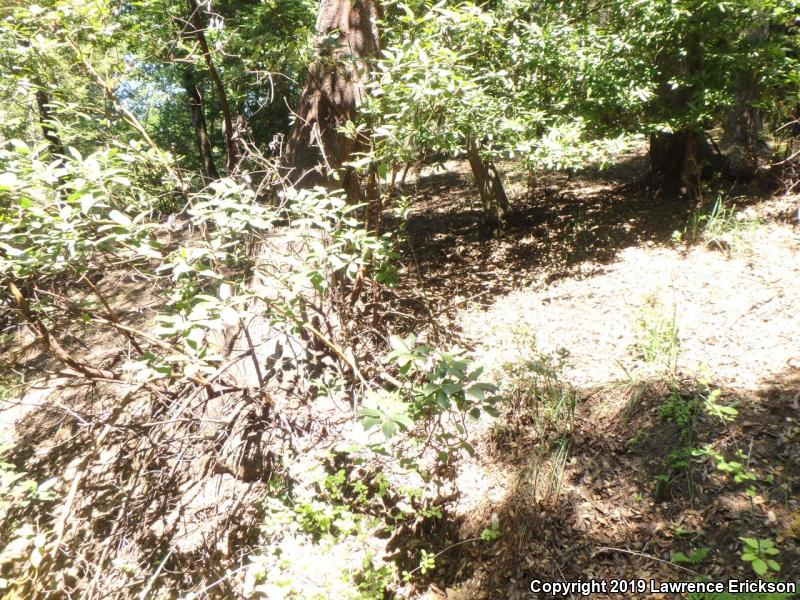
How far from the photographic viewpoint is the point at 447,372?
2.13 m

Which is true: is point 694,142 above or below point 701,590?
above

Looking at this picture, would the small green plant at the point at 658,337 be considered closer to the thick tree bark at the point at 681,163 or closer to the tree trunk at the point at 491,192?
the thick tree bark at the point at 681,163

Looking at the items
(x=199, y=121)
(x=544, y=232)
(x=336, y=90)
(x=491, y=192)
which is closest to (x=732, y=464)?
(x=336, y=90)

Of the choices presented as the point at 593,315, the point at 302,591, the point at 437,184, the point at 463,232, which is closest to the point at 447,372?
the point at 302,591

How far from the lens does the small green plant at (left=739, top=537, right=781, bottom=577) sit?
2.00 m

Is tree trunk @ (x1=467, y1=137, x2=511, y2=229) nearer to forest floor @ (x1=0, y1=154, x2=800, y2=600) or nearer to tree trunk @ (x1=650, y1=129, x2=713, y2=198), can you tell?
forest floor @ (x1=0, y1=154, x2=800, y2=600)

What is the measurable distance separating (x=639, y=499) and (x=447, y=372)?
1.61 metres

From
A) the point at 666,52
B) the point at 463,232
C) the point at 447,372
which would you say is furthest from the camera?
the point at 463,232

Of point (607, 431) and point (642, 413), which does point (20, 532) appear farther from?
point (642, 413)

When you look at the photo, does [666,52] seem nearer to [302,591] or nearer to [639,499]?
[639,499]

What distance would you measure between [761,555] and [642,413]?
3.42 ft

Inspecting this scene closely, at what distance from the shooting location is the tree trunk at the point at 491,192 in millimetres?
6617

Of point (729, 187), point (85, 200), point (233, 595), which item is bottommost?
point (233, 595)

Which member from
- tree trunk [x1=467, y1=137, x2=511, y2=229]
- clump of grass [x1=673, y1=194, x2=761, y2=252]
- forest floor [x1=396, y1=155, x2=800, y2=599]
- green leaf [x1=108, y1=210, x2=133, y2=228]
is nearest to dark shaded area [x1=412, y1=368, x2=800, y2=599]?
forest floor [x1=396, y1=155, x2=800, y2=599]
